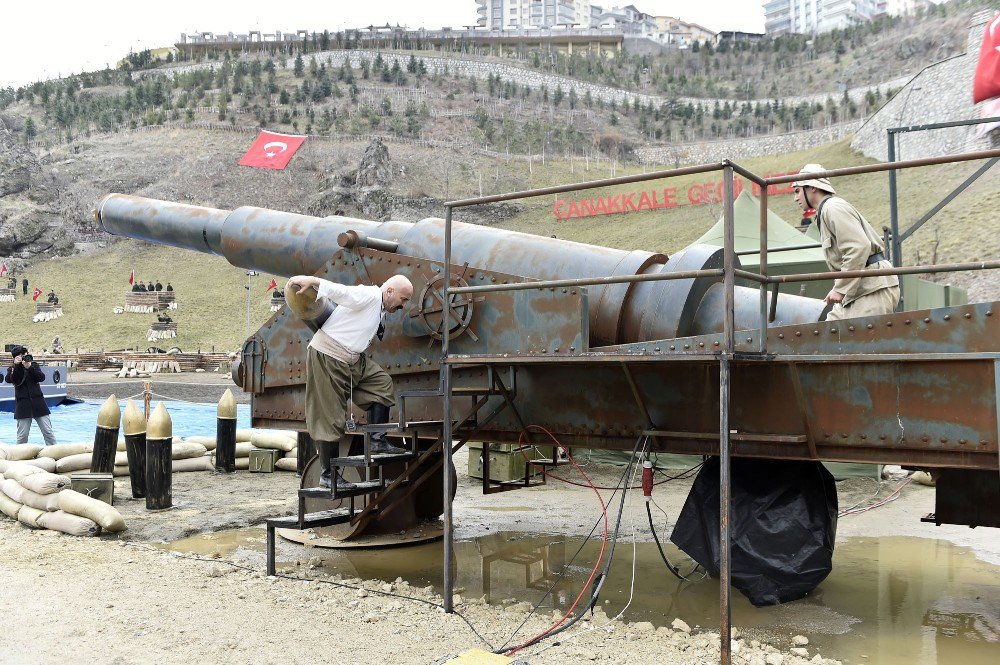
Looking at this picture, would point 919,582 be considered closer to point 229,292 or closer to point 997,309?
point 997,309

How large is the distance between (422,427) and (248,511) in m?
3.68

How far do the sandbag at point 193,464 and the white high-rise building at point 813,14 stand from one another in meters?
161

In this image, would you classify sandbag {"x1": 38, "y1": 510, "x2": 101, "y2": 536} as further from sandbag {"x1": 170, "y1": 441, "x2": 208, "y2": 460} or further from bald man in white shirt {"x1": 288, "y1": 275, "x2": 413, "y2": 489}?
sandbag {"x1": 170, "y1": 441, "x2": 208, "y2": 460}

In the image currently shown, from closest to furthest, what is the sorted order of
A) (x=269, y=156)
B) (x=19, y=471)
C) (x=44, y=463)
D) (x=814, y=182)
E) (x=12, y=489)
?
(x=814, y=182) → (x=12, y=489) → (x=19, y=471) → (x=44, y=463) → (x=269, y=156)

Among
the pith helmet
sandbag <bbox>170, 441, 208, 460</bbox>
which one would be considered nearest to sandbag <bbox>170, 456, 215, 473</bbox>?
sandbag <bbox>170, 441, 208, 460</bbox>

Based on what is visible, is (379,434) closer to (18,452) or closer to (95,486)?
(95,486)

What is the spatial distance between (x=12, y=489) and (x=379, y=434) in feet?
15.0

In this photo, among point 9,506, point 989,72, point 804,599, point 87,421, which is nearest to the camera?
point 804,599

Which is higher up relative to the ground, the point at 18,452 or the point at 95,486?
the point at 18,452

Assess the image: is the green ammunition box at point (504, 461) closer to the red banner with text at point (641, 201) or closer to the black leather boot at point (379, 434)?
the black leather boot at point (379, 434)

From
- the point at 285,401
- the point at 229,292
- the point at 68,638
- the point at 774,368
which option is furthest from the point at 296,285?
the point at 229,292

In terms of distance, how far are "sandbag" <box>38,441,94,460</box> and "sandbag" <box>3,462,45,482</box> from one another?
49.3 inches

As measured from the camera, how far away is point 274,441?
12.9m

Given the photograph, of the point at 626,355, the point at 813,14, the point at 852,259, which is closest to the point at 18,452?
the point at 626,355
